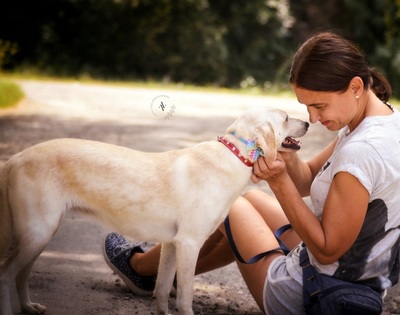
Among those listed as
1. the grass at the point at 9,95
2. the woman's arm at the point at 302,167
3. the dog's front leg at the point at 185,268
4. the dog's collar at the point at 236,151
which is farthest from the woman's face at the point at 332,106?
the grass at the point at 9,95

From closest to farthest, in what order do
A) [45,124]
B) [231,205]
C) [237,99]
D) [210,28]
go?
[231,205] → [45,124] → [237,99] → [210,28]

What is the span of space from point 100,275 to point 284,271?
147 centimetres

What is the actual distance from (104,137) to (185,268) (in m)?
6.51

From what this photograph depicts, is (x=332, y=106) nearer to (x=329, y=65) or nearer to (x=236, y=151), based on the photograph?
(x=329, y=65)

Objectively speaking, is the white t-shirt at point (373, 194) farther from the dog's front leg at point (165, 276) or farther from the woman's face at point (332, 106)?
the dog's front leg at point (165, 276)

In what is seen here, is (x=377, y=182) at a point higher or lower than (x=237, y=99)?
higher

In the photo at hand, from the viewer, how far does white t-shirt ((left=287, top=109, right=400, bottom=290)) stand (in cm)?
277

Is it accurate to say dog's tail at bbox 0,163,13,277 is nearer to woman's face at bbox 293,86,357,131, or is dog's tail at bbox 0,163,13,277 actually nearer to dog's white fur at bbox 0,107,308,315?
dog's white fur at bbox 0,107,308,315

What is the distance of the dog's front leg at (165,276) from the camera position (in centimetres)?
338

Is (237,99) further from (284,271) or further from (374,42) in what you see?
(284,271)

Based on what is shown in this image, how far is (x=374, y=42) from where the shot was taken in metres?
23.4

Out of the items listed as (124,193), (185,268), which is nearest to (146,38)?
(124,193)

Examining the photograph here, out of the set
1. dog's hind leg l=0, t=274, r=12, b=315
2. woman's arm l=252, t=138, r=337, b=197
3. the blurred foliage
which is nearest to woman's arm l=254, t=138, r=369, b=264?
woman's arm l=252, t=138, r=337, b=197

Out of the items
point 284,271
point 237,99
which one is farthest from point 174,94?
point 284,271
